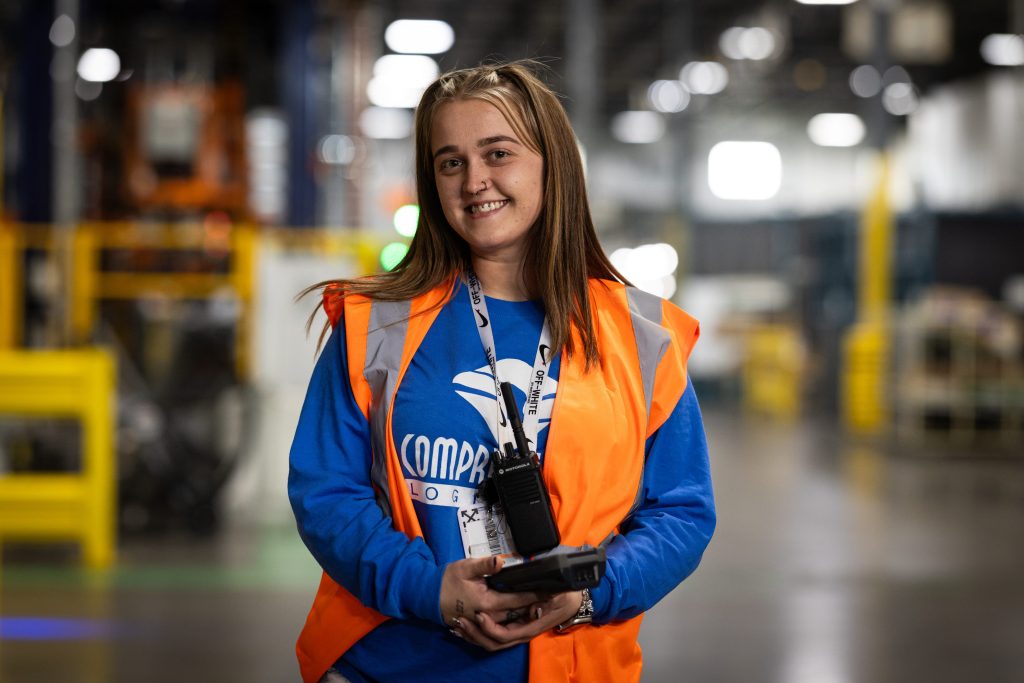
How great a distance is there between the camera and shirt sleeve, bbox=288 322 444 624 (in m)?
1.57

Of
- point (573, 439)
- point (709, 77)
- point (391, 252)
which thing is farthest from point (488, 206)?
point (709, 77)

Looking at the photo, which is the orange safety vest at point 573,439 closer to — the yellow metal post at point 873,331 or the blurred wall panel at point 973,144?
the yellow metal post at point 873,331

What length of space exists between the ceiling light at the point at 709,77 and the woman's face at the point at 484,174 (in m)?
23.6

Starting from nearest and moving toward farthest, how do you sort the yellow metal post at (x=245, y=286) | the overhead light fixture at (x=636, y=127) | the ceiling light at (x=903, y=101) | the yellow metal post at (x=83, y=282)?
the yellow metal post at (x=83, y=282)
the yellow metal post at (x=245, y=286)
the ceiling light at (x=903, y=101)
the overhead light fixture at (x=636, y=127)

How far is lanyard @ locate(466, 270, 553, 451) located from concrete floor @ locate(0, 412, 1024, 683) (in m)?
2.83

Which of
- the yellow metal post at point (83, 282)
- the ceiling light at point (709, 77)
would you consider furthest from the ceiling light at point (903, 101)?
the yellow metal post at point (83, 282)

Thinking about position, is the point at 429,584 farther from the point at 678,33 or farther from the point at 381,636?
the point at 678,33

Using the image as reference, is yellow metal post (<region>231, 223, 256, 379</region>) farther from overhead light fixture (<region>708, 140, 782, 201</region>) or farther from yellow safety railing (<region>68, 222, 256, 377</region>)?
overhead light fixture (<region>708, 140, 782, 201</region>)

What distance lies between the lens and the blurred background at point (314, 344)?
200 inches

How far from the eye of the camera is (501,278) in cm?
179

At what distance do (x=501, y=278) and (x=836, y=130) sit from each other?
31190 mm

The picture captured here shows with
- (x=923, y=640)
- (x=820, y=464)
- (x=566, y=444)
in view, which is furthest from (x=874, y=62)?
(x=566, y=444)

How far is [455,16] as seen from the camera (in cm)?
2414

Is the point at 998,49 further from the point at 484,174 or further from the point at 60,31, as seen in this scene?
the point at 484,174
